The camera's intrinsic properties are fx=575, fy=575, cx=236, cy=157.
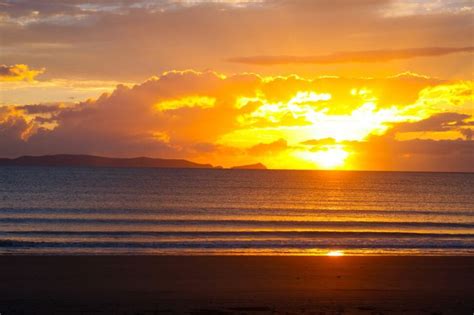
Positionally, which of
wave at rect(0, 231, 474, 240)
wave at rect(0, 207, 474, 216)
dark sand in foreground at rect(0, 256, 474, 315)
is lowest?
dark sand in foreground at rect(0, 256, 474, 315)

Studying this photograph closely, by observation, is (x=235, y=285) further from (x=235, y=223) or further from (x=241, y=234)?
(x=235, y=223)

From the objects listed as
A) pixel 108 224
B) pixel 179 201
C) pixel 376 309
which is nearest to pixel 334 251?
pixel 376 309

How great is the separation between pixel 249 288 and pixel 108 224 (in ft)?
80.8

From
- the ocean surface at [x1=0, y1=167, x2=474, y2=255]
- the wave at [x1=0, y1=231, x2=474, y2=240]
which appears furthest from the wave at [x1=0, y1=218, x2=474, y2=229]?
the wave at [x1=0, y1=231, x2=474, y2=240]

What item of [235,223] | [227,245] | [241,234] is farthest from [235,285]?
[235,223]

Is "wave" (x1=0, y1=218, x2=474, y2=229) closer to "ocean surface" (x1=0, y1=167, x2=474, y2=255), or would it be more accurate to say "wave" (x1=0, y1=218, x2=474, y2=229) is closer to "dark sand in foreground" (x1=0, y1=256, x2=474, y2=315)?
"ocean surface" (x1=0, y1=167, x2=474, y2=255)

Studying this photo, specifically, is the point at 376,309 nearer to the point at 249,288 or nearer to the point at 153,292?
the point at 249,288

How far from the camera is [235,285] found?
1608 cm

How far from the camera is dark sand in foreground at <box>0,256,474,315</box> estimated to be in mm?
13227

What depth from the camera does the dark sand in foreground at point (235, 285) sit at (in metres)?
13.2

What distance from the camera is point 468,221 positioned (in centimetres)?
4675

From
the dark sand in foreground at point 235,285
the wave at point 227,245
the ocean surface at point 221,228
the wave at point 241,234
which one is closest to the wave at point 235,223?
the ocean surface at point 221,228

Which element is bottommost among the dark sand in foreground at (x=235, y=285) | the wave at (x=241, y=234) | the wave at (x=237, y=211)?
the dark sand in foreground at (x=235, y=285)

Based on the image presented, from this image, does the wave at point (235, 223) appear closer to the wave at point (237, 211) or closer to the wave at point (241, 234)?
the wave at point (241, 234)
